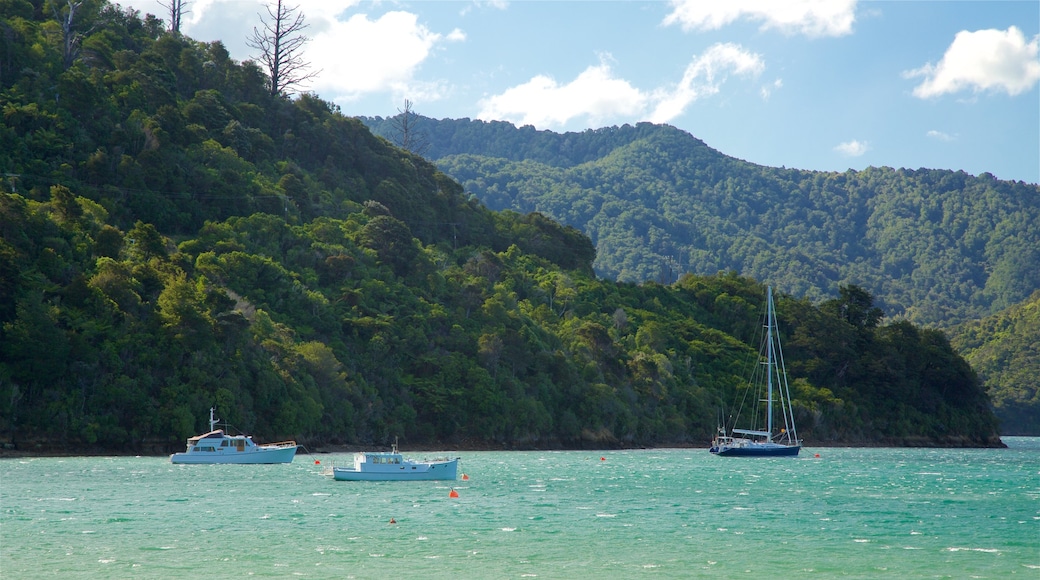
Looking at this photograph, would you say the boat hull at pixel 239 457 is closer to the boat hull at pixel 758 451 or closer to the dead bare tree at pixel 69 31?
the boat hull at pixel 758 451

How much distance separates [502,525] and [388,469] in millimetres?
19740

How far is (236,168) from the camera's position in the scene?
114m

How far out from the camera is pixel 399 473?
5838 centimetres

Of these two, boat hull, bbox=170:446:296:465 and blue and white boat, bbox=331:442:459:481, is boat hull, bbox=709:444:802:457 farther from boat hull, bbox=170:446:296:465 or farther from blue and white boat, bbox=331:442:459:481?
blue and white boat, bbox=331:442:459:481

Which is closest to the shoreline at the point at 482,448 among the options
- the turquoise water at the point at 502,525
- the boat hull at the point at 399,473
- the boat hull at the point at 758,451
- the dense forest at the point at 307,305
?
the dense forest at the point at 307,305

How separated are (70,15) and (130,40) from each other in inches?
558

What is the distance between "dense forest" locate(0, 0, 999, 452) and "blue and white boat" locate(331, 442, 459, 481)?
2253 cm

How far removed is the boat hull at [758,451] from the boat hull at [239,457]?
40.0 m

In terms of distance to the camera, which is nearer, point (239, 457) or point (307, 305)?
point (239, 457)

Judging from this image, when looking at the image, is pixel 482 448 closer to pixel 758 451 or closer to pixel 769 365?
pixel 758 451

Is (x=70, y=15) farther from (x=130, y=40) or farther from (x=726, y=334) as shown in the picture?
(x=726, y=334)

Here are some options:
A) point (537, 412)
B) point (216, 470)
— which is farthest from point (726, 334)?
point (216, 470)

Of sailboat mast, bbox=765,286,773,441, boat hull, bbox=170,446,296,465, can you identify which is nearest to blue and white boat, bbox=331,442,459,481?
boat hull, bbox=170,446,296,465

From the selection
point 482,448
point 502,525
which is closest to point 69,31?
point 482,448
